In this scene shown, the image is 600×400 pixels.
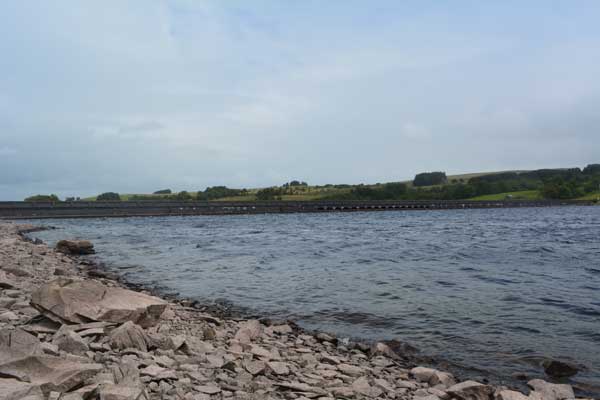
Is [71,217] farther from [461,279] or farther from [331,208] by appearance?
[461,279]

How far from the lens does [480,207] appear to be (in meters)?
165

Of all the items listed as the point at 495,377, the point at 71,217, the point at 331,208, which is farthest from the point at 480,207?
the point at 495,377

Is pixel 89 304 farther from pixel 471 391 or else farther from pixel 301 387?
pixel 471 391

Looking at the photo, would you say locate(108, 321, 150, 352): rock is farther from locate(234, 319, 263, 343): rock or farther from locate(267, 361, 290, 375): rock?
locate(234, 319, 263, 343): rock

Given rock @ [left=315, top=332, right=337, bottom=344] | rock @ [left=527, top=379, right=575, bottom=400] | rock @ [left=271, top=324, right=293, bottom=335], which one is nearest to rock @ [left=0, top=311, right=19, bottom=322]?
rock @ [left=271, top=324, right=293, bottom=335]

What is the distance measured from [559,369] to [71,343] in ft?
28.9

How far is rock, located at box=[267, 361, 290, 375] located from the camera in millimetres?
7273

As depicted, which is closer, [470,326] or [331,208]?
[470,326]

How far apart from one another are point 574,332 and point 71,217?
310 ft

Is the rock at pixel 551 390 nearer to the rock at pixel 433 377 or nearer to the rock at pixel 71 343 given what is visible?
the rock at pixel 433 377

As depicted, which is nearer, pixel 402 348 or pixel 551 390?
pixel 551 390

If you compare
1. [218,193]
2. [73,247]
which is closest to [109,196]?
[218,193]

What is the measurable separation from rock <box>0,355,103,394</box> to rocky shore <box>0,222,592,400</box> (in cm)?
1

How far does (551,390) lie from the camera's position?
7648 millimetres
